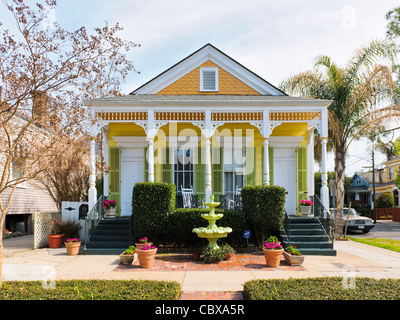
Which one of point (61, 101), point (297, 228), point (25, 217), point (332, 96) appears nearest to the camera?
point (61, 101)

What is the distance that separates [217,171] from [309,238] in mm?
4615

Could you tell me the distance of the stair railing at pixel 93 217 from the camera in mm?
10617

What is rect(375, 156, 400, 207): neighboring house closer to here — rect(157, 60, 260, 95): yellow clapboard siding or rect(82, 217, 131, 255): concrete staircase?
rect(157, 60, 260, 95): yellow clapboard siding

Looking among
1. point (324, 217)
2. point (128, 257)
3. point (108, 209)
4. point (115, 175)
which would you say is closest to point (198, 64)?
point (115, 175)

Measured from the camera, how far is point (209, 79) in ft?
48.6

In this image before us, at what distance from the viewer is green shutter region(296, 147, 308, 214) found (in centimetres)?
1365

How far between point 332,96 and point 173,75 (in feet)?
23.5

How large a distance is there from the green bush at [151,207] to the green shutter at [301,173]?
580 cm

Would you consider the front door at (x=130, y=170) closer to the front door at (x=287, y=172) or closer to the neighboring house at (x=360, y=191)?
the front door at (x=287, y=172)

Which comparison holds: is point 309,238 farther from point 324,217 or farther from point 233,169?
point 233,169

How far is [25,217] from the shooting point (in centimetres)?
1838
